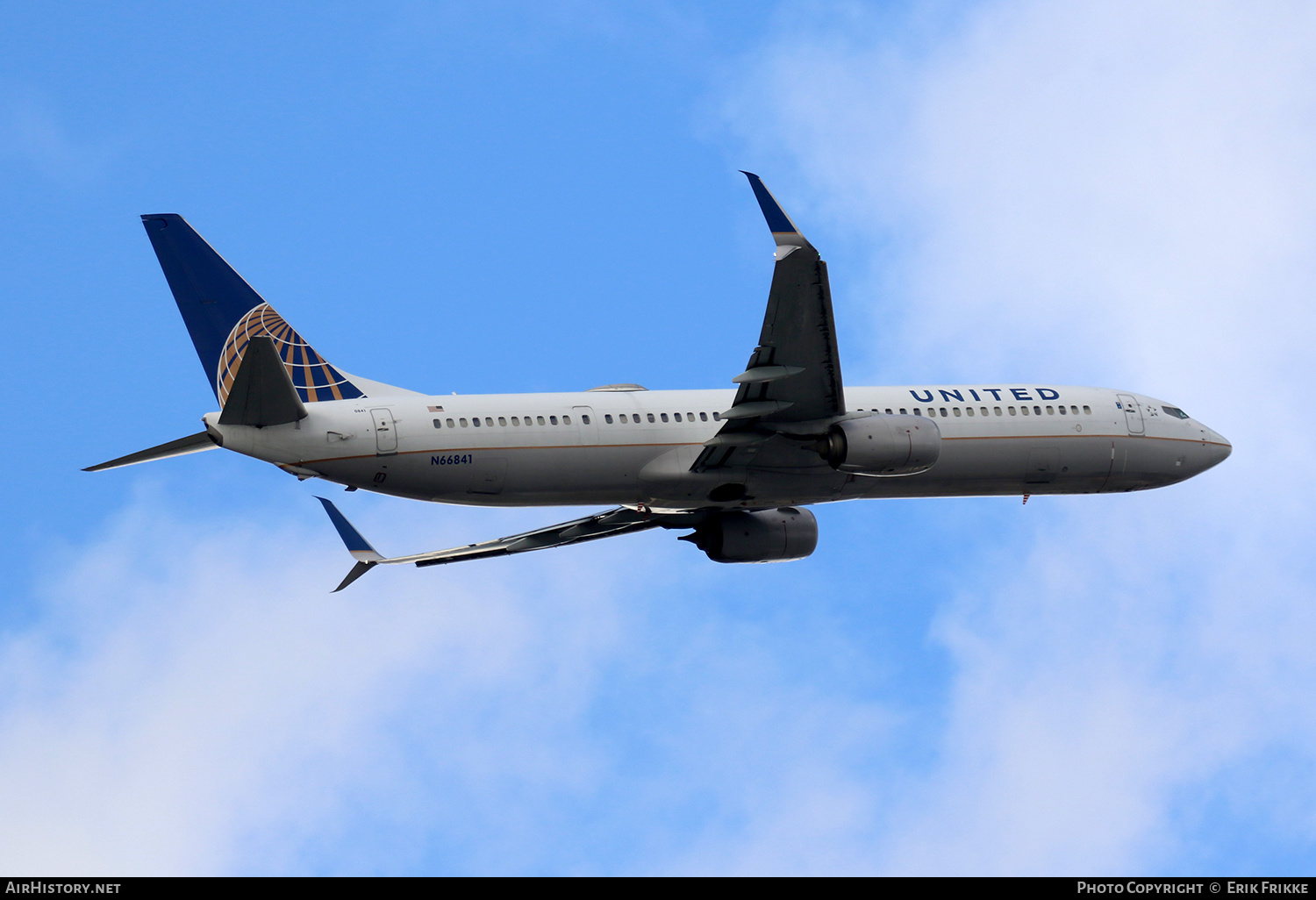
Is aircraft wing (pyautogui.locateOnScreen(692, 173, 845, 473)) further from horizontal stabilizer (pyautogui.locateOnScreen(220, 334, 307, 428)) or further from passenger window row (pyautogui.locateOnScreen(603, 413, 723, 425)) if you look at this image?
horizontal stabilizer (pyautogui.locateOnScreen(220, 334, 307, 428))

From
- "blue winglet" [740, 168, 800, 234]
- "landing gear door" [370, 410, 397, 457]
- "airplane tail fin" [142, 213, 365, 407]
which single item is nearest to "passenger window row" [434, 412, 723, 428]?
"landing gear door" [370, 410, 397, 457]

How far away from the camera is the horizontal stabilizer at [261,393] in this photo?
101 feet

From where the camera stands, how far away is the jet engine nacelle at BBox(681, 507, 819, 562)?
41031 millimetres

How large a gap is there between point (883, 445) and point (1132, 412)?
10444 millimetres

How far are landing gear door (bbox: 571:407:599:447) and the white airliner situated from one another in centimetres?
5

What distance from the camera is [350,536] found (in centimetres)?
4062

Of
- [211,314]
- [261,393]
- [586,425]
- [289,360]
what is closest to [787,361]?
[586,425]

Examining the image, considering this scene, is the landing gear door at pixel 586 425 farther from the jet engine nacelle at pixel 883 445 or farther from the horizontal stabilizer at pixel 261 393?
the horizontal stabilizer at pixel 261 393

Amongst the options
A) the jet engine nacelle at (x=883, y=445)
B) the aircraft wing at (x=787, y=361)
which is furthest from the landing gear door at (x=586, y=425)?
the jet engine nacelle at (x=883, y=445)

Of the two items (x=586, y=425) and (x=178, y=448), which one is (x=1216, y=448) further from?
(x=178, y=448)

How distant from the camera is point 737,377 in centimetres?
3222
